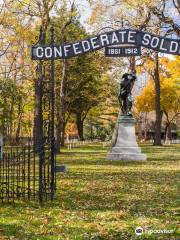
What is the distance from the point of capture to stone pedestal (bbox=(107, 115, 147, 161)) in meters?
23.6

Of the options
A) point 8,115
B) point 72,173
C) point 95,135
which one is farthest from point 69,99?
point 72,173

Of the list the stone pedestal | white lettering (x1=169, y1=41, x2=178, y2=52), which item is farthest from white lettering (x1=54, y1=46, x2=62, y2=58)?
the stone pedestal

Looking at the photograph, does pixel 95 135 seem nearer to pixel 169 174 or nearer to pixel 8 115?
pixel 8 115

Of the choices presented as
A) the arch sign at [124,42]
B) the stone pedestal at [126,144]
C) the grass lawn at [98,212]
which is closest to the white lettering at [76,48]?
the arch sign at [124,42]

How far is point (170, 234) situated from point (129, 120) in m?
17.6

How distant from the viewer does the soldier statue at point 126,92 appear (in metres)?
24.9

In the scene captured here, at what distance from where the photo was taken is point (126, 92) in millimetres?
25062

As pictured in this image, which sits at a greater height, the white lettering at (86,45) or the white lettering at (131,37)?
the white lettering at (131,37)

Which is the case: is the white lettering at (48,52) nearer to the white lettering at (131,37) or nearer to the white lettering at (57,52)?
the white lettering at (57,52)

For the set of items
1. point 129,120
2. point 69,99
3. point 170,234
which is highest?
point 69,99

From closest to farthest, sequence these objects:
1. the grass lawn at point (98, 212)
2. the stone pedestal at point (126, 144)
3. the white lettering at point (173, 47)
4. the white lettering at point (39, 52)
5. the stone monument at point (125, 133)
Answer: the grass lawn at point (98, 212), the white lettering at point (173, 47), the white lettering at point (39, 52), the stone pedestal at point (126, 144), the stone monument at point (125, 133)

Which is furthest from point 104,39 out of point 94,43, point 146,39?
point 146,39

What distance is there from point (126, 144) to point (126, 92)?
2.77 metres

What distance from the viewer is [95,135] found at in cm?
7525
